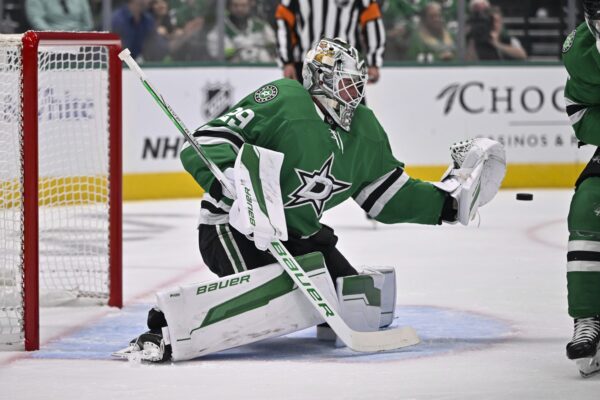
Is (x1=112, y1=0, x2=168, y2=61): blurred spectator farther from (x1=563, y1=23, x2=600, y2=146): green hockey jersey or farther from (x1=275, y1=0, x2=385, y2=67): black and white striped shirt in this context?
(x1=563, y1=23, x2=600, y2=146): green hockey jersey

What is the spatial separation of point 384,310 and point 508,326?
0.38 metres

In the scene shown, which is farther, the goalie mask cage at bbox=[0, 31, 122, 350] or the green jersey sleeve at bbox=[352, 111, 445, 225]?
the green jersey sleeve at bbox=[352, 111, 445, 225]

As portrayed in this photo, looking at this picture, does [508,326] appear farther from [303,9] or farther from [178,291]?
[303,9]

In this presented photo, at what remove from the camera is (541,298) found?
14.6 ft

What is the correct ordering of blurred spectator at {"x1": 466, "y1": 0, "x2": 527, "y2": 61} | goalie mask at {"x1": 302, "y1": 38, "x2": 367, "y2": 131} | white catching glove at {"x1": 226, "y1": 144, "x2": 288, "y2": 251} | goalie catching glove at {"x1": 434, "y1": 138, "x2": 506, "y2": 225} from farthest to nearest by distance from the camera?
1. blurred spectator at {"x1": 466, "y1": 0, "x2": 527, "y2": 61}
2. goalie catching glove at {"x1": 434, "y1": 138, "x2": 506, "y2": 225}
3. goalie mask at {"x1": 302, "y1": 38, "x2": 367, "y2": 131}
4. white catching glove at {"x1": 226, "y1": 144, "x2": 288, "y2": 251}

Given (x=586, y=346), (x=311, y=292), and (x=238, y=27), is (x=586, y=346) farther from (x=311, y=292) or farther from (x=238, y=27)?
(x=238, y=27)

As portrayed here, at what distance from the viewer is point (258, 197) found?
133 inches

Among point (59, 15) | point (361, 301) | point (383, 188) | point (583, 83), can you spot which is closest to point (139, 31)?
point (59, 15)

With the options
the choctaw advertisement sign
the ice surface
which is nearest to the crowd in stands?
the choctaw advertisement sign

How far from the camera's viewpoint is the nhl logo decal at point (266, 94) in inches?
141

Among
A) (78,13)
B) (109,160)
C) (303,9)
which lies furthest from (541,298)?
(78,13)

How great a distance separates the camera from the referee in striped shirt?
6562 millimetres

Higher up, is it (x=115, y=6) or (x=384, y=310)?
(x=115, y=6)

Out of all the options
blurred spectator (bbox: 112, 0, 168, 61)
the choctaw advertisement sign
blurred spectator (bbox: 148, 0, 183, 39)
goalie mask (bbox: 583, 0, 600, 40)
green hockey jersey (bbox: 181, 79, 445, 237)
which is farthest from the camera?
the choctaw advertisement sign
